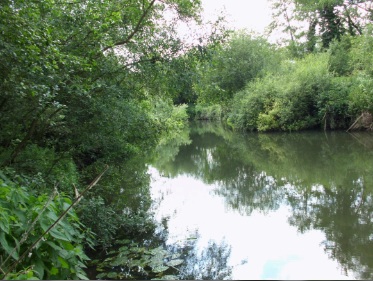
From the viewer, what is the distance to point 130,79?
876 centimetres

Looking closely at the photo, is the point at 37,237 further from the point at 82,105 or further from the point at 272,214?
the point at 272,214

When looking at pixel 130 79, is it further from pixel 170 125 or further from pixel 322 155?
pixel 322 155

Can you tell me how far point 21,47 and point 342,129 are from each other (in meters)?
23.1

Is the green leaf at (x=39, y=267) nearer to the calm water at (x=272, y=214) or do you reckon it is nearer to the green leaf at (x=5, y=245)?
the green leaf at (x=5, y=245)

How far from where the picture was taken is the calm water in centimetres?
523

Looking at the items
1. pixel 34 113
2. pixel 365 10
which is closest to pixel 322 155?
pixel 34 113

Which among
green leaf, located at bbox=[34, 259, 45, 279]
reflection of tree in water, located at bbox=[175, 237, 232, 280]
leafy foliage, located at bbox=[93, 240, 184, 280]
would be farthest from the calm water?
green leaf, located at bbox=[34, 259, 45, 279]

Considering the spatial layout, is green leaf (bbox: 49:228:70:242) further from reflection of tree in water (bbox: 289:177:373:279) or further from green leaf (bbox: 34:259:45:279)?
reflection of tree in water (bbox: 289:177:373:279)

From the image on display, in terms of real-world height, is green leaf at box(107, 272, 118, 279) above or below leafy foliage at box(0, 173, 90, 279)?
above

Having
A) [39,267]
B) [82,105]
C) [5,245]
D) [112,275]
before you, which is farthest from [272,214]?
[5,245]

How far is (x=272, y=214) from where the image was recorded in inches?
301

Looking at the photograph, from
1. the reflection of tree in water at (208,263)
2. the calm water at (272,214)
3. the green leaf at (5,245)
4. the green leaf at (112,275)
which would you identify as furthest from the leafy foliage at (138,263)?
the green leaf at (5,245)

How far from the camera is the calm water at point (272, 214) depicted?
5.23 meters

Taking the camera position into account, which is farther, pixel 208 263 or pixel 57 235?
pixel 208 263
